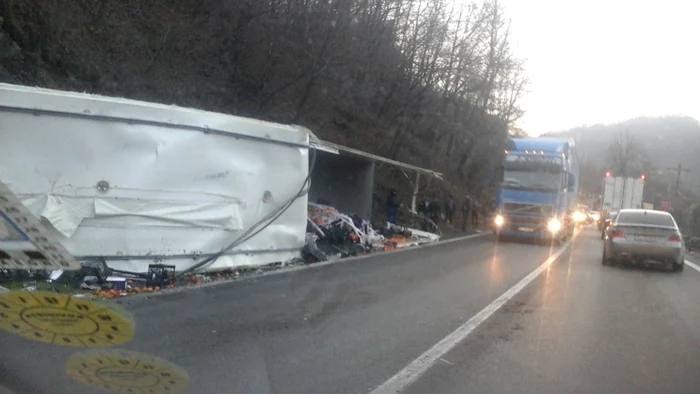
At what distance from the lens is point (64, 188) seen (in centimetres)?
1121

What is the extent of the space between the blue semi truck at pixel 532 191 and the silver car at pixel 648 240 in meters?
7.59

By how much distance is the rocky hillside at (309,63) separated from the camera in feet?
61.7

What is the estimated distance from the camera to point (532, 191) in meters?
26.2

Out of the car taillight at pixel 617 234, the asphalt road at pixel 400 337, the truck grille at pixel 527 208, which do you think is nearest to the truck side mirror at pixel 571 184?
the truck grille at pixel 527 208

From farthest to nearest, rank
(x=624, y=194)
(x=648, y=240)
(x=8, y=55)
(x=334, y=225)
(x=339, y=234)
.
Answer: (x=624, y=194) < (x=334, y=225) < (x=339, y=234) < (x=648, y=240) < (x=8, y=55)

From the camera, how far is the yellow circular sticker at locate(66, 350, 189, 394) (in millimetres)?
5383

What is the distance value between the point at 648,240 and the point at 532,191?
861 cm

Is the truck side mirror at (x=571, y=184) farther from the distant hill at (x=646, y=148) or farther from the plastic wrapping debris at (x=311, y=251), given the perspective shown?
the distant hill at (x=646, y=148)

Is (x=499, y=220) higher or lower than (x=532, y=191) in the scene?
lower

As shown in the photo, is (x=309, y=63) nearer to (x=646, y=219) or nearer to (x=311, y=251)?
(x=311, y=251)

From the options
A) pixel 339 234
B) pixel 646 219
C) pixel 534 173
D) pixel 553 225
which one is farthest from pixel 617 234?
pixel 534 173

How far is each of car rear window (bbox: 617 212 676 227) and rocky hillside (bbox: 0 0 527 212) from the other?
13055 mm

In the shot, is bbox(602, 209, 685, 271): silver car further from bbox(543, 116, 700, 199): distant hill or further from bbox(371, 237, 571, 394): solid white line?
bbox(543, 116, 700, 199): distant hill

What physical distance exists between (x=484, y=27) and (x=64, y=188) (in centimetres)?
3499
